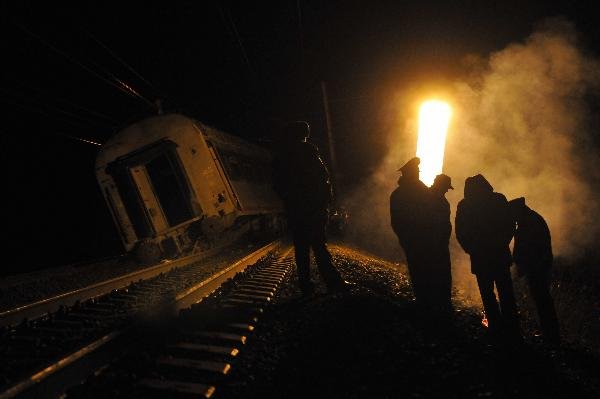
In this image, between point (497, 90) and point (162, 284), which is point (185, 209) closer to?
point (162, 284)

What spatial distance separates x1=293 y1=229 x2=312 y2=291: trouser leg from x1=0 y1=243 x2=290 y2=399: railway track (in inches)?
21.7

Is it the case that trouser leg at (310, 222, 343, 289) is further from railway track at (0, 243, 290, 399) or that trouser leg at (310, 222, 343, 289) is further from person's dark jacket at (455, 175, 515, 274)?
person's dark jacket at (455, 175, 515, 274)

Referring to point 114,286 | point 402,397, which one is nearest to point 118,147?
point 114,286

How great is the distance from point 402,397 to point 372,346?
2.27ft

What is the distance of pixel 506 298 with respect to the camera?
4270 millimetres

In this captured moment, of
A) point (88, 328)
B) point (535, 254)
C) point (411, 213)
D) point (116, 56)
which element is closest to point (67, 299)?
point (88, 328)

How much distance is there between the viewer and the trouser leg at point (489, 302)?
4115 mm

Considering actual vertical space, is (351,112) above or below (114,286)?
above

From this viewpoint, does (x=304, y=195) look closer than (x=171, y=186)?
Yes

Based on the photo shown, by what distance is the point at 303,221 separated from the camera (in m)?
4.67

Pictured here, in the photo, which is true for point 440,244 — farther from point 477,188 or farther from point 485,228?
point 477,188

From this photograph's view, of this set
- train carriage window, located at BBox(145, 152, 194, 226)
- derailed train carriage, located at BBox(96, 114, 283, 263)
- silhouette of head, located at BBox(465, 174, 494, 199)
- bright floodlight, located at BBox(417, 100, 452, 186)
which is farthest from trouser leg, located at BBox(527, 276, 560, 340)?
bright floodlight, located at BBox(417, 100, 452, 186)

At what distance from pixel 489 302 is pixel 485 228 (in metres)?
0.84

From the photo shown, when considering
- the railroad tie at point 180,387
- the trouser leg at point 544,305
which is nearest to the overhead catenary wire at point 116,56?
the railroad tie at point 180,387
